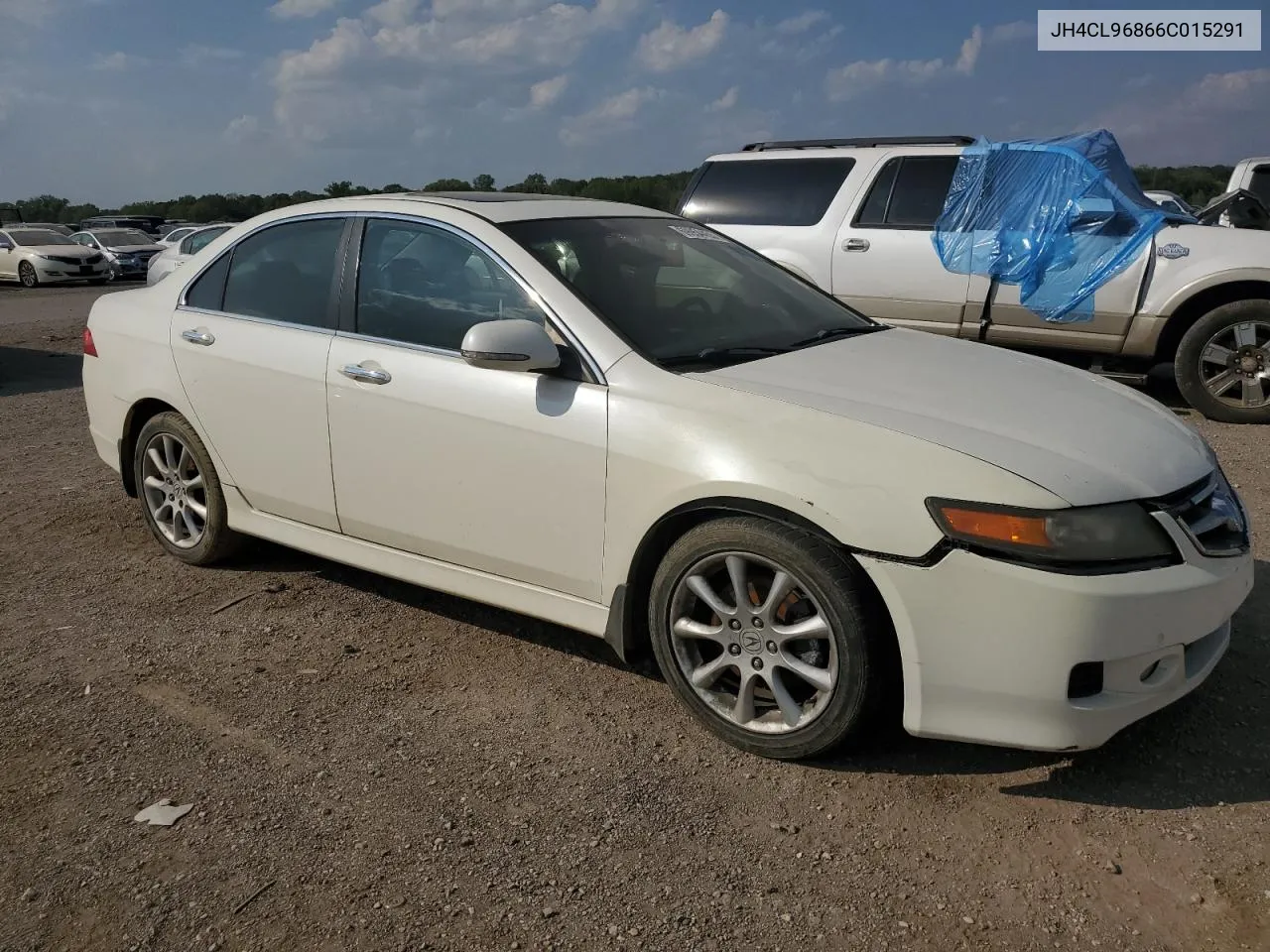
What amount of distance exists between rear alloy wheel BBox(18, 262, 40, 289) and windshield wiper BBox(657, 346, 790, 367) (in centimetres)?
2714

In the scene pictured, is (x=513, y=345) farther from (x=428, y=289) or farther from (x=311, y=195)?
(x=311, y=195)

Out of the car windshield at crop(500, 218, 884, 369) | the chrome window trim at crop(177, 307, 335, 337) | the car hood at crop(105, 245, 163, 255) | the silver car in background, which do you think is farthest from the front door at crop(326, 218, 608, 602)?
the car hood at crop(105, 245, 163, 255)

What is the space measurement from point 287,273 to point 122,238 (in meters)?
29.4

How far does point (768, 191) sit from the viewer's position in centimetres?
867

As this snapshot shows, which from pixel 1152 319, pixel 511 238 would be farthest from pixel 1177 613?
pixel 1152 319

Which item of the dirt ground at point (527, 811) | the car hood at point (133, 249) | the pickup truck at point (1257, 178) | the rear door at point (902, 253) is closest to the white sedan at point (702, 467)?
the dirt ground at point (527, 811)

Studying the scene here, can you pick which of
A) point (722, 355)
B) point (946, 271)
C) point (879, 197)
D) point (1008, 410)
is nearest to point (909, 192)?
point (879, 197)

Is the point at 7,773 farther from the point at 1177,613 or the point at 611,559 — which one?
the point at 1177,613

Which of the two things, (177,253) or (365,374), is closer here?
(365,374)

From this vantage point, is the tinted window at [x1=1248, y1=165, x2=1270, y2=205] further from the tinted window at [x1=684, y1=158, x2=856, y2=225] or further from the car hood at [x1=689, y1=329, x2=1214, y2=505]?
the car hood at [x1=689, y1=329, x2=1214, y2=505]

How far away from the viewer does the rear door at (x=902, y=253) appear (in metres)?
7.93

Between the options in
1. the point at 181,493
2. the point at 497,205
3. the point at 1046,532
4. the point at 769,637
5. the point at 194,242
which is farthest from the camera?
the point at 194,242

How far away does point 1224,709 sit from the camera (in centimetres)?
329

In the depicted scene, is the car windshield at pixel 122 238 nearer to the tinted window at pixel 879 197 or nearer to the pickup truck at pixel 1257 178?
the tinted window at pixel 879 197
